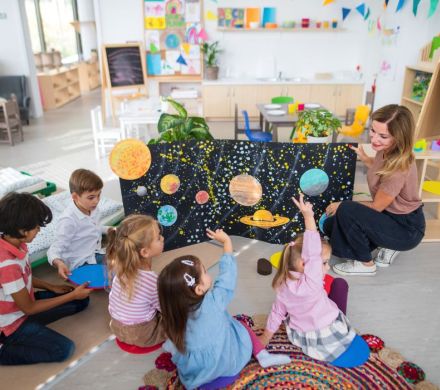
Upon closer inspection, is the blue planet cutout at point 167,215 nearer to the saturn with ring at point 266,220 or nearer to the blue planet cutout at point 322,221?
the saturn with ring at point 266,220

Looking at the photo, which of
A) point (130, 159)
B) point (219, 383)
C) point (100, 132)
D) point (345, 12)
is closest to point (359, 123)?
point (345, 12)

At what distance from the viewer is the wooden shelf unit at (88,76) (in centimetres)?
1124

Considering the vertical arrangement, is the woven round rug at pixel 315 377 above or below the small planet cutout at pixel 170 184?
below

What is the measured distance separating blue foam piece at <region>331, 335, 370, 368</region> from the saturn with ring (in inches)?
45.3

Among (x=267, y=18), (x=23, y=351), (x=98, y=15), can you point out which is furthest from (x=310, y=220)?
(x=98, y=15)

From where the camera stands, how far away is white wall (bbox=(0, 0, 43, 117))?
7.52 meters

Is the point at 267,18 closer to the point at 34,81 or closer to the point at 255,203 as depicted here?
the point at 34,81

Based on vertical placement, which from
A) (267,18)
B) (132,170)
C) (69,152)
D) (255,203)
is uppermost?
(267,18)

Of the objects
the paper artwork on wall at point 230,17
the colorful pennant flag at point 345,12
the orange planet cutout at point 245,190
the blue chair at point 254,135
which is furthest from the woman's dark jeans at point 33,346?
the colorful pennant flag at point 345,12

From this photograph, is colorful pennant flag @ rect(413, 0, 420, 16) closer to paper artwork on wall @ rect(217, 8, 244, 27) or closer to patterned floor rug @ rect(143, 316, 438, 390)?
paper artwork on wall @ rect(217, 8, 244, 27)

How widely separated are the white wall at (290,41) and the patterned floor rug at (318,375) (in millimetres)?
5613

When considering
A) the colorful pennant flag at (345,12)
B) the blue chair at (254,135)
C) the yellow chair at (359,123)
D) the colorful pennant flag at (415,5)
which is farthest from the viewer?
the colorful pennant flag at (345,12)

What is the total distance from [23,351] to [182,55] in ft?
21.4

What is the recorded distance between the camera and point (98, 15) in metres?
7.44
